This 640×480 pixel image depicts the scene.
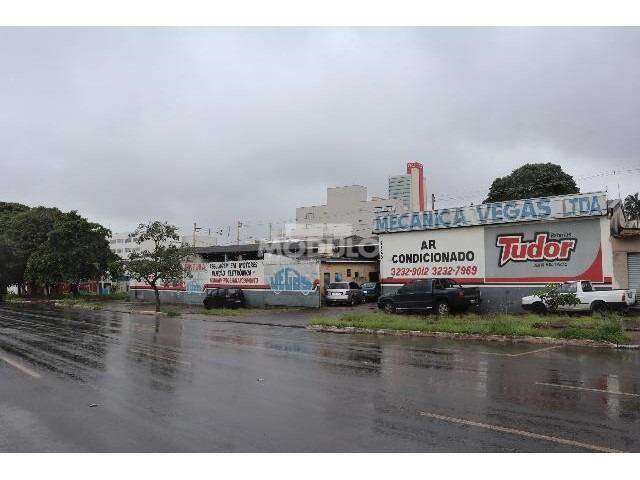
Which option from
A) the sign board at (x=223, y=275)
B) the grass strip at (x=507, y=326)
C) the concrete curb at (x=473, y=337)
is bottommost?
the concrete curb at (x=473, y=337)

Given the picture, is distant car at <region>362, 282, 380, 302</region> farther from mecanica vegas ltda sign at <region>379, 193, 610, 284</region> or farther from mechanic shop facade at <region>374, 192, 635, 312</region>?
mecanica vegas ltda sign at <region>379, 193, 610, 284</region>

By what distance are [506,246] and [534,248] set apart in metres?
1.34

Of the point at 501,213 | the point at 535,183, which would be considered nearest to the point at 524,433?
the point at 501,213

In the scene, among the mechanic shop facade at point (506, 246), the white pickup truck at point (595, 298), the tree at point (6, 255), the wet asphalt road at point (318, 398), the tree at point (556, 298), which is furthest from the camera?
the tree at point (6, 255)

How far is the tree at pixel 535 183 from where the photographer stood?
5478cm

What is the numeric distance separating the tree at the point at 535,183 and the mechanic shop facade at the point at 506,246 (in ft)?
98.6

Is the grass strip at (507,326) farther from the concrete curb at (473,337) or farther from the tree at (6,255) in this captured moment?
the tree at (6,255)

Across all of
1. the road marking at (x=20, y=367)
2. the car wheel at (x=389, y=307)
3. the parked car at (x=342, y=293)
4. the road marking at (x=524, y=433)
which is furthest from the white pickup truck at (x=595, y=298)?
the road marking at (x=20, y=367)

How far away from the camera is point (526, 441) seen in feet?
21.0

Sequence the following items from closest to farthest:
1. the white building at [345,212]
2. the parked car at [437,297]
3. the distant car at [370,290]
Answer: the parked car at [437,297], the distant car at [370,290], the white building at [345,212]

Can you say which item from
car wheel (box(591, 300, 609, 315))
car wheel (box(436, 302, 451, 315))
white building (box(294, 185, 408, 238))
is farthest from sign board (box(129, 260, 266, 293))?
white building (box(294, 185, 408, 238))

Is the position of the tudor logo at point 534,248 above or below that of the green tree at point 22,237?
below

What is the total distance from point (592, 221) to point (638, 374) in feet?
44.4

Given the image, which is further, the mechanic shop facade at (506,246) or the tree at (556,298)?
the mechanic shop facade at (506,246)
